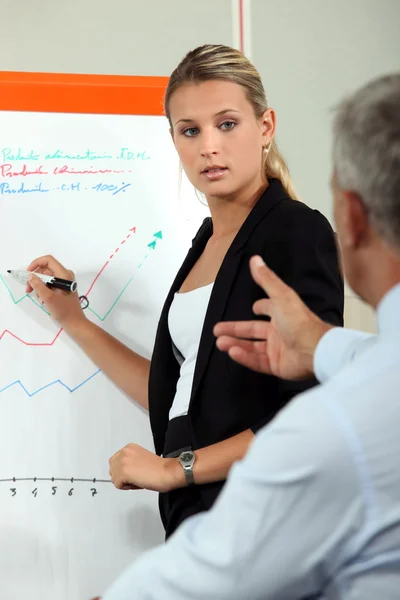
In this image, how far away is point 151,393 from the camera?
4.42 ft

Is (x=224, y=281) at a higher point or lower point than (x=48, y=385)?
higher

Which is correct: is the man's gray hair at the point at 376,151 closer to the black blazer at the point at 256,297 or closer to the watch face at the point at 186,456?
the black blazer at the point at 256,297

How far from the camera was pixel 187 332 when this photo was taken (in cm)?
129

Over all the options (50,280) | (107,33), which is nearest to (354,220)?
(50,280)

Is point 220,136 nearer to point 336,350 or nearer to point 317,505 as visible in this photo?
point 336,350

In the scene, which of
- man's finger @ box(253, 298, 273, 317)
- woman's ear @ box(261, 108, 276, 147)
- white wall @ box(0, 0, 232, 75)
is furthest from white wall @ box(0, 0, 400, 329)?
man's finger @ box(253, 298, 273, 317)

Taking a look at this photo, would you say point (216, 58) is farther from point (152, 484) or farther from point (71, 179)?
point (152, 484)

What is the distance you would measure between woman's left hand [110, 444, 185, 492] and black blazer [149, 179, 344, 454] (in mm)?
55

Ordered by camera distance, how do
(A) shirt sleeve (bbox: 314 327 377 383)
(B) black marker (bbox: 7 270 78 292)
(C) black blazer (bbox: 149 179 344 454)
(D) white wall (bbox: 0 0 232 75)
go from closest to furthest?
(A) shirt sleeve (bbox: 314 327 377 383)
(C) black blazer (bbox: 149 179 344 454)
(B) black marker (bbox: 7 270 78 292)
(D) white wall (bbox: 0 0 232 75)

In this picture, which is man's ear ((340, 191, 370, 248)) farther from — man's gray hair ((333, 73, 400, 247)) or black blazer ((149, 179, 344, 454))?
black blazer ((149, 179, 344, 454))

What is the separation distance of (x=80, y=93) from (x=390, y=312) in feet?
3.17

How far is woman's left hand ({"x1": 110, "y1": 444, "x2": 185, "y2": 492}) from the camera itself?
118cm

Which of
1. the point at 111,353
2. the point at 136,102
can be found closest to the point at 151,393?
the point at 111,353

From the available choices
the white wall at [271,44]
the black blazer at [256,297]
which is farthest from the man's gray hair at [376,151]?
the white wall at [271,44]
